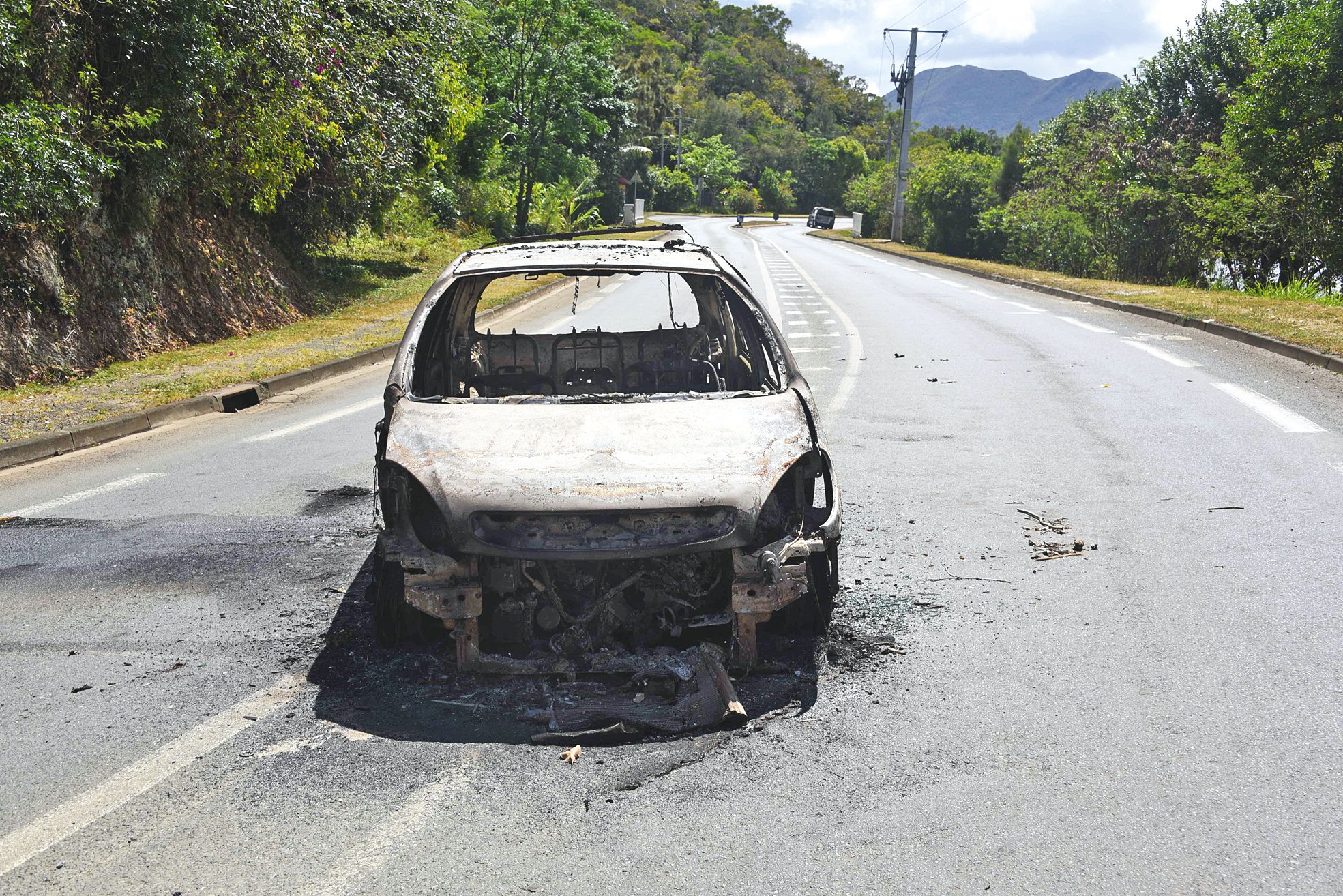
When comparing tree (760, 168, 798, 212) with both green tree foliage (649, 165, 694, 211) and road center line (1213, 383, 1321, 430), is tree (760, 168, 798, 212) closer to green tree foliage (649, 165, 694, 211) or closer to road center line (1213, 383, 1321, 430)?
green tree foliage (649, 165, 694, 211)

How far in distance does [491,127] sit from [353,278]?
12.8 meters

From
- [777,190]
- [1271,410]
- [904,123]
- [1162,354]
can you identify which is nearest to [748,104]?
[777,190]

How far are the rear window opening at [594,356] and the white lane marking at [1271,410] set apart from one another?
5.67 m

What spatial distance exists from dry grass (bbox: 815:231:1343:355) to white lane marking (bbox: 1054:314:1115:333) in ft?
5.10

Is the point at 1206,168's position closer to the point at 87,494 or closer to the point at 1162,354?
the point at 1162,354

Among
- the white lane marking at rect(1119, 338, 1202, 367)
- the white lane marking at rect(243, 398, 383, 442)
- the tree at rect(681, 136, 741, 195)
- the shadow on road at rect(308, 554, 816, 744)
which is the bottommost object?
the shadow on road at rect(308, 554, 816, 744)

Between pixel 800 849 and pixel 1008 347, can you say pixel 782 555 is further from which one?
pixel 1008 347

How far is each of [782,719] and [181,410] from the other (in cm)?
882

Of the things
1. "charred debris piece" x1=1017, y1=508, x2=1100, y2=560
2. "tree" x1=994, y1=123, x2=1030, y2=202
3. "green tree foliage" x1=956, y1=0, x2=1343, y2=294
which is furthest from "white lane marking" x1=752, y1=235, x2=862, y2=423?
"tree" x1=994, y1=123, x2=1030, y2=202

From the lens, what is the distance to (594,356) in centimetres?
629

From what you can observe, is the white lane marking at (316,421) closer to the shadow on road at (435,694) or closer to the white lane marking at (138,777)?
the shadow on road at (435,694)

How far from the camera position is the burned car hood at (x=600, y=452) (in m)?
4.00

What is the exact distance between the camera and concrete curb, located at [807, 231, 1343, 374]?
1309cm

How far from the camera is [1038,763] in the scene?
3547 millimetres
